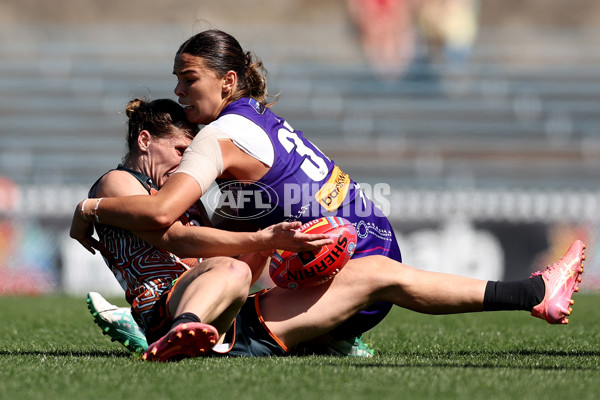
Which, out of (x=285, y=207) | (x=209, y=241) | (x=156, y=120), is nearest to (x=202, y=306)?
(x=209, y=241)

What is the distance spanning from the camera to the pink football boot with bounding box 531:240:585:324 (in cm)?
376

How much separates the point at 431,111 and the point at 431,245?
6.18 meters

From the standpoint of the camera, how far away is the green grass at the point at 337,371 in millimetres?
2836

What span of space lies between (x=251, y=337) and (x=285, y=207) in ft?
1.92

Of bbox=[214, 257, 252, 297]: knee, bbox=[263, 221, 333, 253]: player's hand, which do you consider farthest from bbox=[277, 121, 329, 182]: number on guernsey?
bbox=[214, 257, 252, 297]: knee

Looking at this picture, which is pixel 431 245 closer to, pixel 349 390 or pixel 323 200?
pixel 323 200

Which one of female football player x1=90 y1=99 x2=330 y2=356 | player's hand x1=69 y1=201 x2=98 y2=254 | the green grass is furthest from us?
player's hand x1=69 y1=201 x2=98 y2=254

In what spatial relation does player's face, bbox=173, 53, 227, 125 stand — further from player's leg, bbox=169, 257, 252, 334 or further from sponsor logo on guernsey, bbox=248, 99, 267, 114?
player's leg, bbox=169, 257, 252, 334

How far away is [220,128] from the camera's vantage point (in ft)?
12.4

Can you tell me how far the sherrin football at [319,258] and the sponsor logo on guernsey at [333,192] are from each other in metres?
0.16

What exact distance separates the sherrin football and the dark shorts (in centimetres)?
21

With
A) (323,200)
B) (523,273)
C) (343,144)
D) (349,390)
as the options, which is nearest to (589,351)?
(323,200)

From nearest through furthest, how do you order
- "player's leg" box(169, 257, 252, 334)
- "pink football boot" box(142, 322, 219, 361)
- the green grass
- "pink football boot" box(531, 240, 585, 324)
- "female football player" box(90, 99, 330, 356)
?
1. the green grass
2. "pink football boot" box(142, 322, 219, 361)
3. "player's leg" box(169, 257, 252, 334)
4. "female football player" box(90, 99, 330, 356)
5. "pink football boot" box(531, 240, 585, 324)

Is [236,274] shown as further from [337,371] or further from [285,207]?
[337,371]
